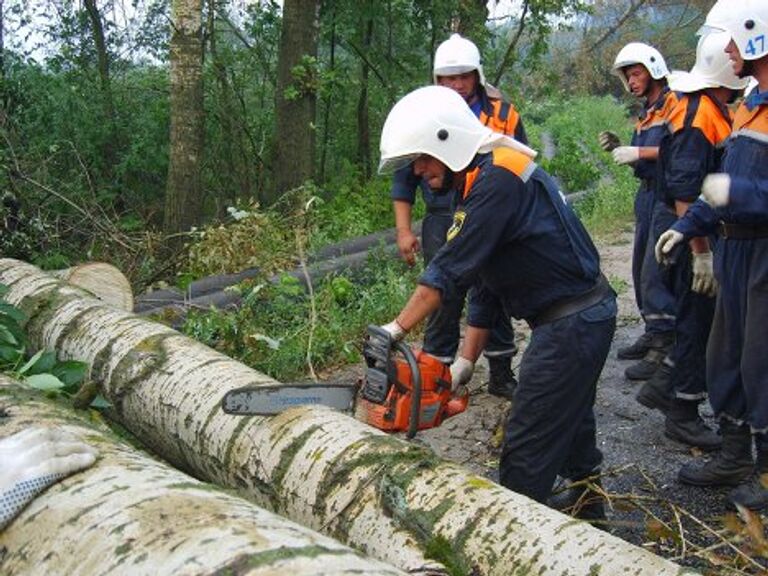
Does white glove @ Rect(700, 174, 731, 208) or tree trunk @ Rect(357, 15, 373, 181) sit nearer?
white glove @ Rect(700, 174, 731, 208)

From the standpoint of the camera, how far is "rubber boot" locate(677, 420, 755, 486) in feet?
12.2

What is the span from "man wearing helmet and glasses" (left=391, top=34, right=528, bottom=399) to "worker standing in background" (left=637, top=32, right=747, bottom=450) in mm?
825

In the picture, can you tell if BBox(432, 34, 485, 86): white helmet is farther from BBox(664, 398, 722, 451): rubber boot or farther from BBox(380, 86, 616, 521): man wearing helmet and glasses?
BBox(664, 398, 722, 451): rubber boot

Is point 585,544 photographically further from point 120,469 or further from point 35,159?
point 35,159

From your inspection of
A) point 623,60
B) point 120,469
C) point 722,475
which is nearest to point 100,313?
point 120,469

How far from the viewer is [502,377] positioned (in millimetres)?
4926

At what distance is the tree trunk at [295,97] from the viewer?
8766mm

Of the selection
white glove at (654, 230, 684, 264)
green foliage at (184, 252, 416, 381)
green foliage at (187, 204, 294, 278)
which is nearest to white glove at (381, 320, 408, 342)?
white glove at (654, 230, 684, 264)

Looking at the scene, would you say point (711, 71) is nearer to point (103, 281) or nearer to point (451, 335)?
point (451, 335)

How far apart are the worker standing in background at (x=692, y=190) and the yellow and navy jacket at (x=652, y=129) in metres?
0.38

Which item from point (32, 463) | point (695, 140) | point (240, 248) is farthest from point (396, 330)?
point (240, 248)

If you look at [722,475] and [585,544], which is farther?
[722,475]

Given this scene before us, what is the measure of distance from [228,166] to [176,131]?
298 centimetres

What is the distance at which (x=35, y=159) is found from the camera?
329 inches
